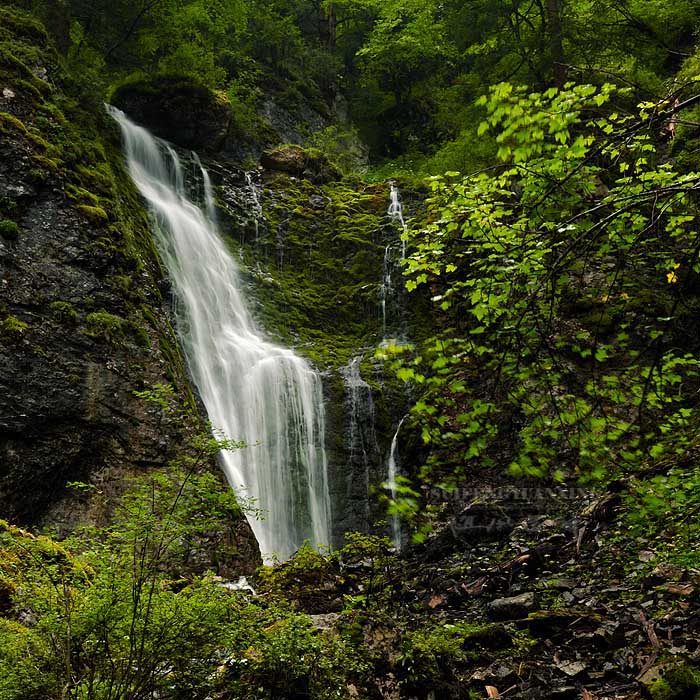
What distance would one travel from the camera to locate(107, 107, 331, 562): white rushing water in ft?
34.5

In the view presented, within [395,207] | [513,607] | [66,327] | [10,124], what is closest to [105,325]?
[66,327]

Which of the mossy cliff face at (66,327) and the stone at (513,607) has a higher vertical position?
the mossy cliff face at (66,327)

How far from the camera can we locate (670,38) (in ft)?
48.4

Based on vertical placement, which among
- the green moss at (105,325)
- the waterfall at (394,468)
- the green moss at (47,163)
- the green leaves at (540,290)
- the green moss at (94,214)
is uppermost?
the green moss at (47,163)

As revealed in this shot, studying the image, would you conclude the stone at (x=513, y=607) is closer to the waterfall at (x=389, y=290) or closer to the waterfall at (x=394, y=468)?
the waterfall at (x=394, y=468)

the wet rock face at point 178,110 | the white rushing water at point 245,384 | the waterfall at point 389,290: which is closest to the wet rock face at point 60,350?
the white rushing water at point 245,384

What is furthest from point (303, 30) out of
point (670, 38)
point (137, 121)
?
point (670, 38)

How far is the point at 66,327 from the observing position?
24.0 ft

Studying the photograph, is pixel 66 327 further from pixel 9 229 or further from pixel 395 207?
pixel 395 207

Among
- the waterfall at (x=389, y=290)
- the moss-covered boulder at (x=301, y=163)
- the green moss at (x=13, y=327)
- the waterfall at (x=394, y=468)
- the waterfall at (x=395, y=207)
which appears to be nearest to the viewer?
the green moss at (x=13, y=327)

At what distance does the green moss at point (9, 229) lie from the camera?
7.22 meters

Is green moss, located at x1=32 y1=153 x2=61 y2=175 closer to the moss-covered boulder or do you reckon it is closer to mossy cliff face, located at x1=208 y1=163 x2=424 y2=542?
mossy cliff face, located at x1=208 y1=163 x2=424 y2=542

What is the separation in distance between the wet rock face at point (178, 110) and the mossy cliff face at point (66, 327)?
18.9ft

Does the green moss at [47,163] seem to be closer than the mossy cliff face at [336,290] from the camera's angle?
Yes
